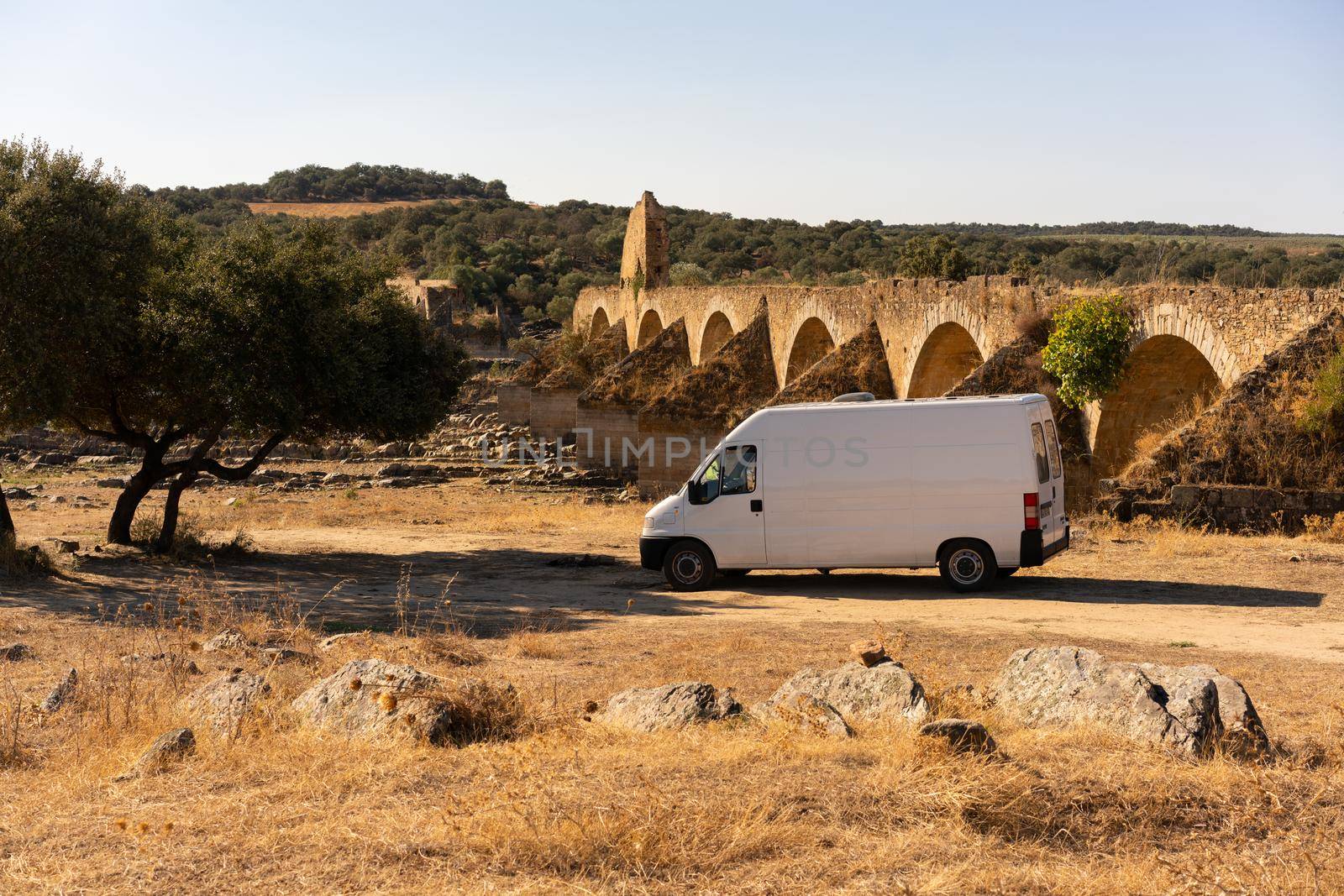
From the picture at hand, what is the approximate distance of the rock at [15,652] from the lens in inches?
316

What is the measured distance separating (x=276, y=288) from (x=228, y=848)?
1097 centimetres

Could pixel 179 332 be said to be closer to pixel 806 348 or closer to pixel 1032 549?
pixel 1032 549

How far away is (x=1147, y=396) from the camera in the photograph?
16.1m

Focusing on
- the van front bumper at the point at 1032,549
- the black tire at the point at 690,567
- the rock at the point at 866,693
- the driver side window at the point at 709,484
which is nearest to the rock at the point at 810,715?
the rock at the point at 866,693

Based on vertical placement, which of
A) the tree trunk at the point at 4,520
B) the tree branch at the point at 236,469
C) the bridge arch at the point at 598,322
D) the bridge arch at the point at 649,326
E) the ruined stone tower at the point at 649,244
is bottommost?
the tree trunk at the point at 4,520

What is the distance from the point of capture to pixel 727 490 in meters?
11.6

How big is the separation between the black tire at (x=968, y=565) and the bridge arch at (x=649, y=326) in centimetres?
2697

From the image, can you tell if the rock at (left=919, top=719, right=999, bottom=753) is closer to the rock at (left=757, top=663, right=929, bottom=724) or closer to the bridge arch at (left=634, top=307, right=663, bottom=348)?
the rock at (left=757, top=663, right=929, bottom=724)

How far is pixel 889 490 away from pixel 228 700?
679 cm

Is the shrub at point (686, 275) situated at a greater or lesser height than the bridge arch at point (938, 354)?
greater

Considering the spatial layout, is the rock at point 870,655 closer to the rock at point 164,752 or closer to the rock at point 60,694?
the rock at point 164,752

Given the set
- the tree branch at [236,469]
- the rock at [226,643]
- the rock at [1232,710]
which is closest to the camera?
the rock at [1232,710]

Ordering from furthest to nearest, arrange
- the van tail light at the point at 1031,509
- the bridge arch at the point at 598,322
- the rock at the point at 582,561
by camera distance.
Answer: the bridge arch at the point at 598,322, the rock at the point at 582,561, the van tail light at the point at 1031,509

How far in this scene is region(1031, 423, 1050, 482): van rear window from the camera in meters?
10.7
